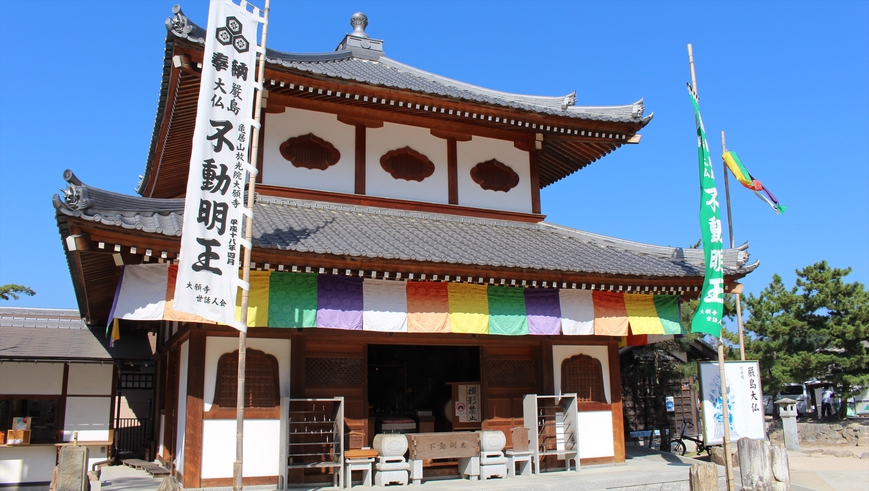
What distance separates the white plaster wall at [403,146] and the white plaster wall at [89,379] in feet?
24.2

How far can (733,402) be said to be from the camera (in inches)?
484

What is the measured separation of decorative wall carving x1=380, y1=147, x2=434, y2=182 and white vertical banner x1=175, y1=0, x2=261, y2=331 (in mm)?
4432

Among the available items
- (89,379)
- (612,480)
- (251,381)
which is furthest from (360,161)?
(89,379)

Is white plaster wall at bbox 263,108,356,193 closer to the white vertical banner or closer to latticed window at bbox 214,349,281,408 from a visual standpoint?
the white vertical banner

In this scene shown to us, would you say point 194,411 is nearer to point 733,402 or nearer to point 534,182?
point 534,182

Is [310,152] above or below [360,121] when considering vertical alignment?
below

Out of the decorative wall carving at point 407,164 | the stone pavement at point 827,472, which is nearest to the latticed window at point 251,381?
the decorative wall carving at point 407,164

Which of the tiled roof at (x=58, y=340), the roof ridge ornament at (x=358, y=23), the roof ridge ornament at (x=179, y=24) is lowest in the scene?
the tiled roof at (x=58, y=340)

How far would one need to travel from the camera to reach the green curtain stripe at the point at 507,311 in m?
11.9

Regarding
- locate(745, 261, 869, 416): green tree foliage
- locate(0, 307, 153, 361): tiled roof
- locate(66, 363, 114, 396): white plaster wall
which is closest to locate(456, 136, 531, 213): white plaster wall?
locate(0, 307, 153, 361): tiled roof

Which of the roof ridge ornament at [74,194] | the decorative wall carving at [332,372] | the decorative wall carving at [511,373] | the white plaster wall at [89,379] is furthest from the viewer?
the white plaster wall at [89,379]

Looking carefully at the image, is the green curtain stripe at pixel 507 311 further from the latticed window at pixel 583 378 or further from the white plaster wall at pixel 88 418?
the white plaster wall at pixel 88 418

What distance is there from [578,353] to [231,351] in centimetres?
670

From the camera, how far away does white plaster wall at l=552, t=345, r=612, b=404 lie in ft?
43.0
